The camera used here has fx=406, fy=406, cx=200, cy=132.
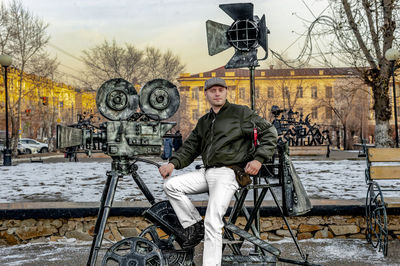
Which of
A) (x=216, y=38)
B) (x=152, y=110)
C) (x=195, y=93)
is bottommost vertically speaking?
(x=152, y=110)

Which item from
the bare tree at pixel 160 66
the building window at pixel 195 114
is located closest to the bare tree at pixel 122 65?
the bare tree at pixel 160 66

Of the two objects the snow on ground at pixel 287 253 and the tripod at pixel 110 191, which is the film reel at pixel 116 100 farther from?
the snow on ground at pixel 287 253

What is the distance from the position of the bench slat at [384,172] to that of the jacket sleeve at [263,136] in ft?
6.71

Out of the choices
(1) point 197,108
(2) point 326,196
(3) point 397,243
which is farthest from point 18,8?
(1) point 197,108

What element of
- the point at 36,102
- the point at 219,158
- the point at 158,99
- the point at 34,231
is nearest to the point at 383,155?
the point at 219,158

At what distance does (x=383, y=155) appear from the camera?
5.02 metres

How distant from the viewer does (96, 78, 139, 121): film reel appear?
3.74m

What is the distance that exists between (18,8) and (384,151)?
26.1 metres

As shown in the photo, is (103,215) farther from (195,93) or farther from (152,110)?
(195,93)

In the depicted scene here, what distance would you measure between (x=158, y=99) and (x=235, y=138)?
847 millimetres

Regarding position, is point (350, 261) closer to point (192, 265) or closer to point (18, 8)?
point (192, 265)

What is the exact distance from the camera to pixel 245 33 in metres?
4.49

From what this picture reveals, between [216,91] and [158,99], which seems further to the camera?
[158,99]

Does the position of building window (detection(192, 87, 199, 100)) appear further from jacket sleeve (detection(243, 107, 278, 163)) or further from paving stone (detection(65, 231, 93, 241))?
jacket sleeve (detection(243, 107, 278, 163))
